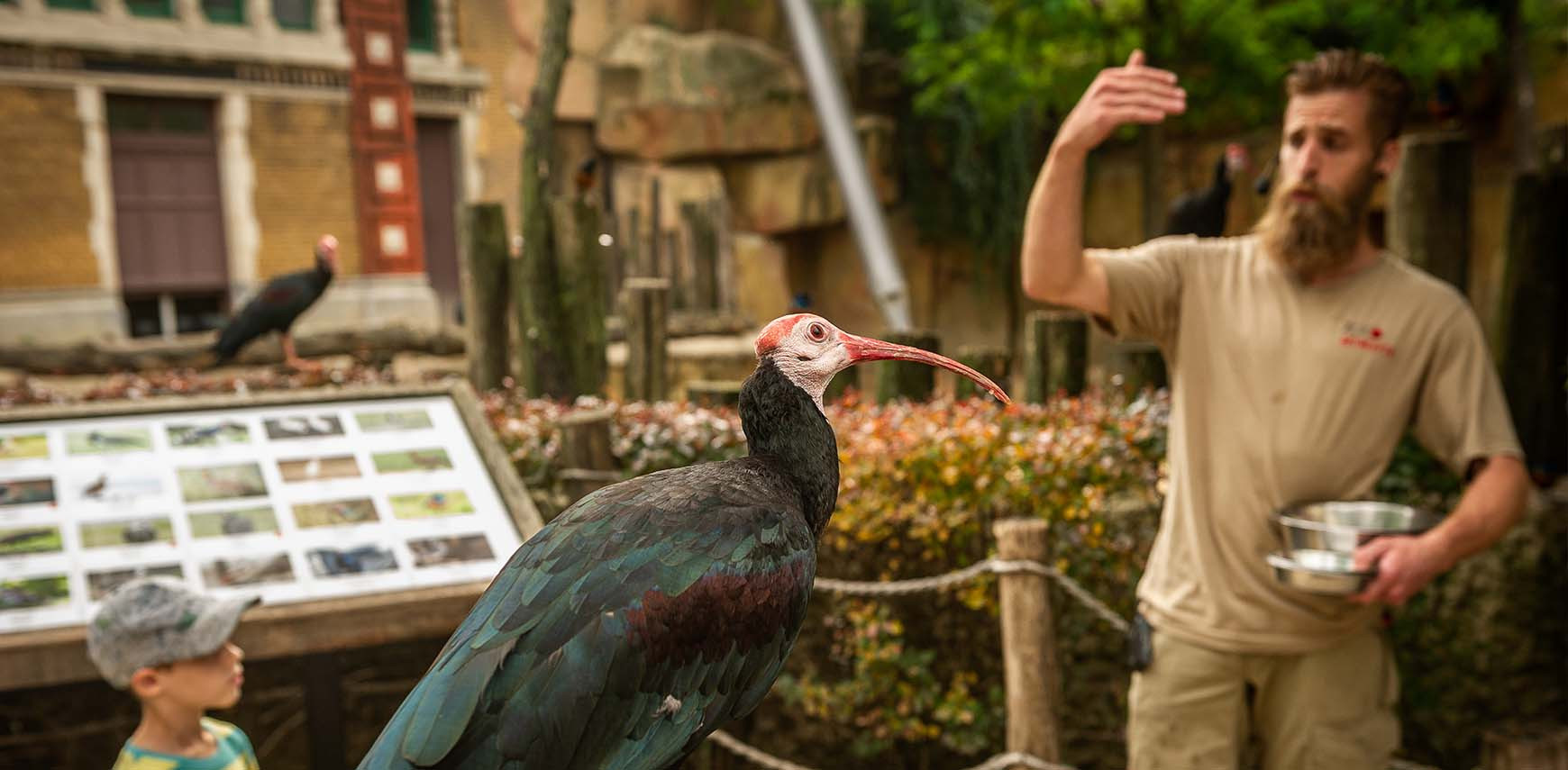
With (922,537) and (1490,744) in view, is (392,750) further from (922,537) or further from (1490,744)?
(1490,744)

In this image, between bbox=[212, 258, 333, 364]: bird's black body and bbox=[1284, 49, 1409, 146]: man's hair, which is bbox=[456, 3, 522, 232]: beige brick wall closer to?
bbox=[212, 258, 333, 364]: bird's black body

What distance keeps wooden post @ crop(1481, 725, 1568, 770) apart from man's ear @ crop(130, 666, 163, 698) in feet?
12.5

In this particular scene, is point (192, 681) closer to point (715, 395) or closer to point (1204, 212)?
point (715, 395)

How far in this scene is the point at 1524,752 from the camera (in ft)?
11.4

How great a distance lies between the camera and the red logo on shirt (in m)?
2.33

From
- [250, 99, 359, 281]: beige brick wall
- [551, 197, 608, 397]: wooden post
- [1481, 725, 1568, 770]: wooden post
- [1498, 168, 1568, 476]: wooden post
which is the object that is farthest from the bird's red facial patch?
[250, 99, 359, 281]: beige brick wall

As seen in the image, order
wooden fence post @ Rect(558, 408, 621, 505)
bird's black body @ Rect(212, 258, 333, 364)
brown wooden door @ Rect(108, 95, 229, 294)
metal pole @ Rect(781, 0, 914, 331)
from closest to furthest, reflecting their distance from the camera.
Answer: wooden fence post @ Rect(558, 408, 621, 505), bird's black body @ Rect(212, 258, 333, 364), brown wooden door @ Rect(108, 95, 229, 294), metal pole @ Rect(781, 0, 914, 331)

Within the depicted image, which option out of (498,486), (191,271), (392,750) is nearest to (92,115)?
(191,271)

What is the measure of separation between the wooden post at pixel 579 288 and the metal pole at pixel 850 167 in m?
7.96

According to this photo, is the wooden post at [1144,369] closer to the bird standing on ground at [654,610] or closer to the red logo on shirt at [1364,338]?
the red logo on shirt at [1364,338]

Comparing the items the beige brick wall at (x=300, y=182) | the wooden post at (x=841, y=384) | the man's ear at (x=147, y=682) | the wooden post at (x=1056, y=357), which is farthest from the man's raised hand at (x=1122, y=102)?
the beige brick wall at (x=300, y=182)

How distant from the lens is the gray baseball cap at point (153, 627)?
2031 millimetres

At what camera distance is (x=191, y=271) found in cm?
1130

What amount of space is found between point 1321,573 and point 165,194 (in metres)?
11.9
